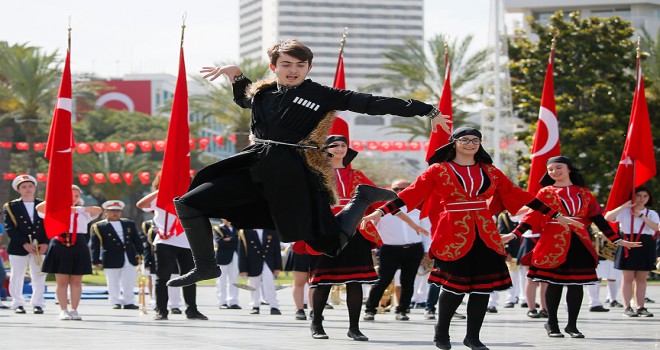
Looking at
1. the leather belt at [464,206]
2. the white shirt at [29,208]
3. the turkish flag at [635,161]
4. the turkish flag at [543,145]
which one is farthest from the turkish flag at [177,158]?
the turkish flag at [635,161]

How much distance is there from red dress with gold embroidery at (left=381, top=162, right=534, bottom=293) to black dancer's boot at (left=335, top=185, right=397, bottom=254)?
2.00 ft

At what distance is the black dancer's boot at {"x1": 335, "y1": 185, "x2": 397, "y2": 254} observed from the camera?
8602 mm

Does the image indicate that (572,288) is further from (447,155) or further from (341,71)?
(341,71)

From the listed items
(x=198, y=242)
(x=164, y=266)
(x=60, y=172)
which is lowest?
(x=164, y=266)

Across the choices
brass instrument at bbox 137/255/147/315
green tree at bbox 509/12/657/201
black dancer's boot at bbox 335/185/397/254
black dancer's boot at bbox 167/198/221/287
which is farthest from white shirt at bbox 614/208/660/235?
green tree at bbox 509/12/657/201

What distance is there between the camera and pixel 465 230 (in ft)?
33.1

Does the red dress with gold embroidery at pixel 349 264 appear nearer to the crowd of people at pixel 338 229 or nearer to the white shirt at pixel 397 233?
the crowd of people at pixel 338 229

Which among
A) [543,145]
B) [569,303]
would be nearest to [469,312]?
[569,303]

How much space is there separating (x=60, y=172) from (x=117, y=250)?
426cm

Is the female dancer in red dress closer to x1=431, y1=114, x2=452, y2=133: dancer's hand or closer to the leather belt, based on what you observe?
the leather belt

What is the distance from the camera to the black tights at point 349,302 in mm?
11609

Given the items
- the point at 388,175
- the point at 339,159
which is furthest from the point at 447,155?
the point at 388,175

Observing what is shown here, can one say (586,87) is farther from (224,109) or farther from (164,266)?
(164,266)

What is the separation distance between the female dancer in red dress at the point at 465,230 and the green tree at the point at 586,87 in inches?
1051
